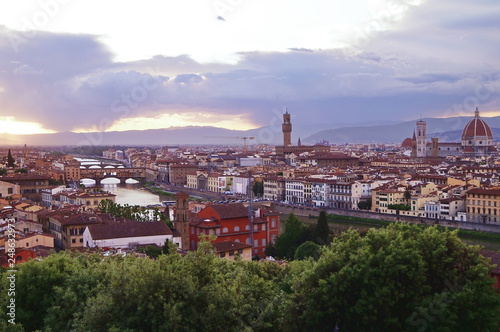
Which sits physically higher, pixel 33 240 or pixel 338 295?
pixel 338 295

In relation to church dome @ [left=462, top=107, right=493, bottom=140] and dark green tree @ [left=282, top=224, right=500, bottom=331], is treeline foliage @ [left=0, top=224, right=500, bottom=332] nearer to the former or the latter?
dark green tree @ [left=282, top=224, right=500, bottom=331]

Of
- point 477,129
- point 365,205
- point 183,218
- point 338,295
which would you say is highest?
point 477,129

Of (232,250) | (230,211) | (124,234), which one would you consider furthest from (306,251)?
(124,234)

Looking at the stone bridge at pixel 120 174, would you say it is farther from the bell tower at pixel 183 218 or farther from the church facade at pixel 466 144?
the bell tower at pixel 183 218

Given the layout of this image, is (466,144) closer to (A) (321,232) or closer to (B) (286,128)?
(B) (286,128)

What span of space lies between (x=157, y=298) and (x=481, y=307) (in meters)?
2.71

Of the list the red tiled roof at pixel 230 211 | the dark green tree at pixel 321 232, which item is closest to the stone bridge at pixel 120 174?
the red tiled roof at pixel 230 211

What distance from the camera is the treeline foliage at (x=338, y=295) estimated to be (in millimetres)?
4777

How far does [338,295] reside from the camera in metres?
5.10

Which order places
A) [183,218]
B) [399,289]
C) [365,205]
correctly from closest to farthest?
[399,289] → [183,218] → [365,205]

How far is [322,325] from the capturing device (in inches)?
202

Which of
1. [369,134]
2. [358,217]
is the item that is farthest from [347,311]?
[369,134]

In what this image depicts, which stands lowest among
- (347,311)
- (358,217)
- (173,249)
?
(358,217)

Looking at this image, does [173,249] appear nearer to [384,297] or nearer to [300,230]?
[384,297]
